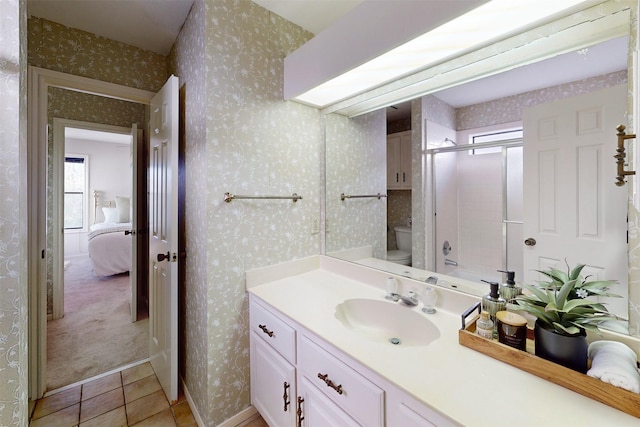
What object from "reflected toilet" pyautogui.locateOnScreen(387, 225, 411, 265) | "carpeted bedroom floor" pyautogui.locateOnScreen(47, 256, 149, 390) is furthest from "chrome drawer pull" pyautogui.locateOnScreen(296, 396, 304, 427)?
"carpeted bedroom floor" pyautogui.locateOnScreen(47, 256, 149, 390)

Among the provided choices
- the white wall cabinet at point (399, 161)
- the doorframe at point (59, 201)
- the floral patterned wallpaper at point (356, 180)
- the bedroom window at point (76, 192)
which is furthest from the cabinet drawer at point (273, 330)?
the bedroom window at point (76, 192)

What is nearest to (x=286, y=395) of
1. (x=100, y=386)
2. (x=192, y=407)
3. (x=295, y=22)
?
(x=192, y=407)

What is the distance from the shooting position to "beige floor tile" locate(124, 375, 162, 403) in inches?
71.5

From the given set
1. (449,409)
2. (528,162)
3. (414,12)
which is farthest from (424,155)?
(449,409)

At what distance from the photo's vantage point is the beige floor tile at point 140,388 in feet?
5.96

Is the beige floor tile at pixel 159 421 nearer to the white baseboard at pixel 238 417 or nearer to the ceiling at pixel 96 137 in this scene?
the white baseboard at pixel 238 417

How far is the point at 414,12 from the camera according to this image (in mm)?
1009

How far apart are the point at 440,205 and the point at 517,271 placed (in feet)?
1.41

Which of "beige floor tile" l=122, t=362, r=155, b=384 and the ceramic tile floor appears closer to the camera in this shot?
the ceramic tile floor

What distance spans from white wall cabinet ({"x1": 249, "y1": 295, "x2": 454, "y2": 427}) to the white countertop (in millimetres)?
40

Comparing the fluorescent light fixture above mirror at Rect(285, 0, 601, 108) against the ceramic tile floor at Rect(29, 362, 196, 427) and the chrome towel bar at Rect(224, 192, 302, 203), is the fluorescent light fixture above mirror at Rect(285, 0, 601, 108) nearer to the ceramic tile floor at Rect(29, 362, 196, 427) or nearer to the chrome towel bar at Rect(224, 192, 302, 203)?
the chrome towel bar at Rect(224, 192, 302, 203)

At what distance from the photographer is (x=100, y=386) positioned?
191 cm

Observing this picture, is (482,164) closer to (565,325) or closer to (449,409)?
(565,325)

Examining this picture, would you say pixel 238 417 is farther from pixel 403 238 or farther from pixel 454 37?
pixel 454 37
